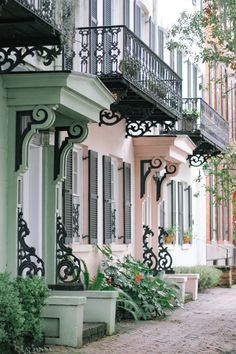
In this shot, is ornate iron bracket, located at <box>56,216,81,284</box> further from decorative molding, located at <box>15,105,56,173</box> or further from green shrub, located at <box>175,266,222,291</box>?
green shrub, located at <box>175,266,222,291</box>

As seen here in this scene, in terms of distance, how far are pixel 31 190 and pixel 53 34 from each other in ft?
9.79

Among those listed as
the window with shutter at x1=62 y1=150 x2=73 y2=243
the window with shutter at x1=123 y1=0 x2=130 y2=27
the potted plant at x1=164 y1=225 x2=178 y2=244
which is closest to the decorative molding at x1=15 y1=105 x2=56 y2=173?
the window with shutter at x1=62 y1=150 x2=73 y2=243

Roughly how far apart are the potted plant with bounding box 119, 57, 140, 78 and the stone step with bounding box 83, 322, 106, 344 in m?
4.78

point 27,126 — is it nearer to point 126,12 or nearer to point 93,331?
point 93,331

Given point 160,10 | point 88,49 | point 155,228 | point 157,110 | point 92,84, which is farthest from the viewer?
point 160,10

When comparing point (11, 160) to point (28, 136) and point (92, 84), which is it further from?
point (92, 84)

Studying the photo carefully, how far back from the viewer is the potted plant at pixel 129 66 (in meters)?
15.6

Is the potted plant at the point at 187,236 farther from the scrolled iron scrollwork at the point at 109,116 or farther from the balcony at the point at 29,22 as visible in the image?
the balcony at the point at 29,22

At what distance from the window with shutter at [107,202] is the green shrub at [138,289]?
19.4 inches

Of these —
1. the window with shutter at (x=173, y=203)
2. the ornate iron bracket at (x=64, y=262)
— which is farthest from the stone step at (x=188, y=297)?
the ornate iron bracket at (x=64, y=262)

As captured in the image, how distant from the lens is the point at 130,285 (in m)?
15.7

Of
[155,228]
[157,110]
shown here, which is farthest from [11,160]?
[155,228]

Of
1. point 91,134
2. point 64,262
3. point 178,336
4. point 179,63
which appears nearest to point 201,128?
point 179,63

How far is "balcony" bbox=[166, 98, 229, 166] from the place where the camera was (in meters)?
22.7
